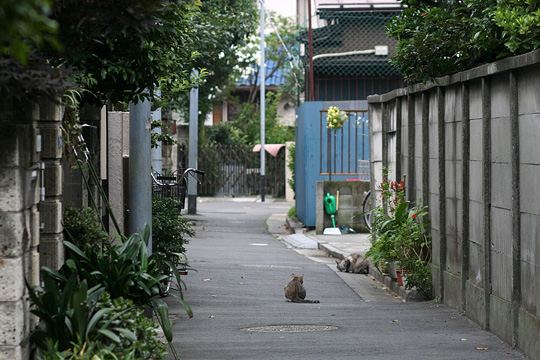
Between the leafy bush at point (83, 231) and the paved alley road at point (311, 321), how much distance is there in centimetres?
116

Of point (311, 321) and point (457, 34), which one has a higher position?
point (457, 34)

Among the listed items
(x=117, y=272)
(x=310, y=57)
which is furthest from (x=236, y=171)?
(x=117, y=272)

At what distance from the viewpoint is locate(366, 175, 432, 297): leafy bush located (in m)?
12.3

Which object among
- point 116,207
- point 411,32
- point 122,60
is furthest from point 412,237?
point 122,60

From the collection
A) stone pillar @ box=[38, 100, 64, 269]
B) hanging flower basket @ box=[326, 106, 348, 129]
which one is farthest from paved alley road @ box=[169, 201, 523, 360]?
hanging flower basket @ box=[326, 106, 348, 129]

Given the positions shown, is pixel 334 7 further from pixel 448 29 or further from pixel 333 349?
pixel 333 349

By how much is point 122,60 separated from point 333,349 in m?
2.99

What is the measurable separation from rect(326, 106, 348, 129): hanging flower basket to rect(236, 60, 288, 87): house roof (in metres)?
32.3

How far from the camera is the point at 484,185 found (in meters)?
9.80

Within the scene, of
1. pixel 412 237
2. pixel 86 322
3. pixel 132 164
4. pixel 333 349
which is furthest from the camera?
pixel 412 237

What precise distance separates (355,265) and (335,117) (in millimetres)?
7893

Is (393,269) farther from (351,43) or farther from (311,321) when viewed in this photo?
(351,43)

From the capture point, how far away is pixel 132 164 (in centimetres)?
1048

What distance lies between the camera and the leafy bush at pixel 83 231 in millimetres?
8422
